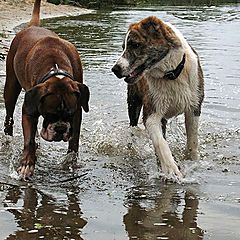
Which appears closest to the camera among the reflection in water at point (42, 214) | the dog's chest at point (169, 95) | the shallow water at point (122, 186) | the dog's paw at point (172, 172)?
the reflection in water at point (42, 214)

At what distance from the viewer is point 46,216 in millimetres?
4316

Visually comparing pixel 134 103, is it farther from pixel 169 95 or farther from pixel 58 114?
pixel 58 114

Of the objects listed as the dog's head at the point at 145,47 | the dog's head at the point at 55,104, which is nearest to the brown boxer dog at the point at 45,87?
the dog's head at the point at 55,104

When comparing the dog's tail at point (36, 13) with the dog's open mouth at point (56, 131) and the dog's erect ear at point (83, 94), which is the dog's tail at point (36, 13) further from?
the dog's open mouth at point (56, 131)

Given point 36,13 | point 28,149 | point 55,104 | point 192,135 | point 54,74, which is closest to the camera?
point 55,104

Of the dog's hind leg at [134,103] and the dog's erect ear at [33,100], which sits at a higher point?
the dog's erect ear at [33,100]

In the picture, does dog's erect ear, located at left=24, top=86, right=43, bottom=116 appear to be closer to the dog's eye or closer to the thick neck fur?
the dog's eye

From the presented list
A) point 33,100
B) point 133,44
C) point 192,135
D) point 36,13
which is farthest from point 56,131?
point 36,13

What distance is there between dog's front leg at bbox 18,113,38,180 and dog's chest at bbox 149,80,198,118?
115cm

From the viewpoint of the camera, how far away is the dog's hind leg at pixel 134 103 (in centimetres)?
687

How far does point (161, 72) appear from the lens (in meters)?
5.81

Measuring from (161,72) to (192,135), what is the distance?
2.81 feet

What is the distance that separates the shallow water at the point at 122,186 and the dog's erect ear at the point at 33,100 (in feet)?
1.96

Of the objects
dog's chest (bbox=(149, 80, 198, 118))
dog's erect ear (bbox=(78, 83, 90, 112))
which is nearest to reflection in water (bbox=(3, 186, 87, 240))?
dog's erect ear (bbox=(78, 83, 90, 112))
